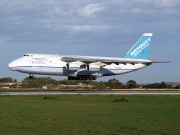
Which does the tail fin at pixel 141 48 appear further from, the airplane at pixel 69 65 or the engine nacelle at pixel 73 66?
the engine nacelle at pixel 73 66

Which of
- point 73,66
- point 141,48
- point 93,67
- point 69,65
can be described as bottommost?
point 93,67

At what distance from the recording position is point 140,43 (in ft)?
238

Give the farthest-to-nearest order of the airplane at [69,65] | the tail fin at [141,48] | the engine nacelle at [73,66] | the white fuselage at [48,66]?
the tail fin at [141,48]
the engine nacelle at [73,66]
the airplane at [69,65]
the white fuselage at [48,66]

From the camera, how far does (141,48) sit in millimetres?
71938

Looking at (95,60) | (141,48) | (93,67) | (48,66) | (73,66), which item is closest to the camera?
(48,66)

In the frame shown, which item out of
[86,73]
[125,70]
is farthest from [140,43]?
[86,73]

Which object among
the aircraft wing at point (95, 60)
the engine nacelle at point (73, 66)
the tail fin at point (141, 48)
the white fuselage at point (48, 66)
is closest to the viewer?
the white fuselage at point (48, 66)

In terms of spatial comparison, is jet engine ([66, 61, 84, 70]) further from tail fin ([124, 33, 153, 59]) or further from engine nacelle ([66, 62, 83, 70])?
tail fin ([124, 33, 153, 59])

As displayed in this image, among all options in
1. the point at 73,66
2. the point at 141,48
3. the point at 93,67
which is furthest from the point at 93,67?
the point at 141,48

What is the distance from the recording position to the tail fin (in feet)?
234

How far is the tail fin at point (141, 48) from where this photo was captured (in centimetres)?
7138

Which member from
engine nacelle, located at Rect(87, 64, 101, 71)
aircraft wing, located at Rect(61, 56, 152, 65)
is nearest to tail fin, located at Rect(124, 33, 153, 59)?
aircraft wing, located at Rect(61, 56, 152, 65)

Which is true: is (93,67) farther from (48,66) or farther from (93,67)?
(48,66)

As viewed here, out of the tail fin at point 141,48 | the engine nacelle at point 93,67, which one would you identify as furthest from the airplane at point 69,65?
the tail fin at point 141,48
